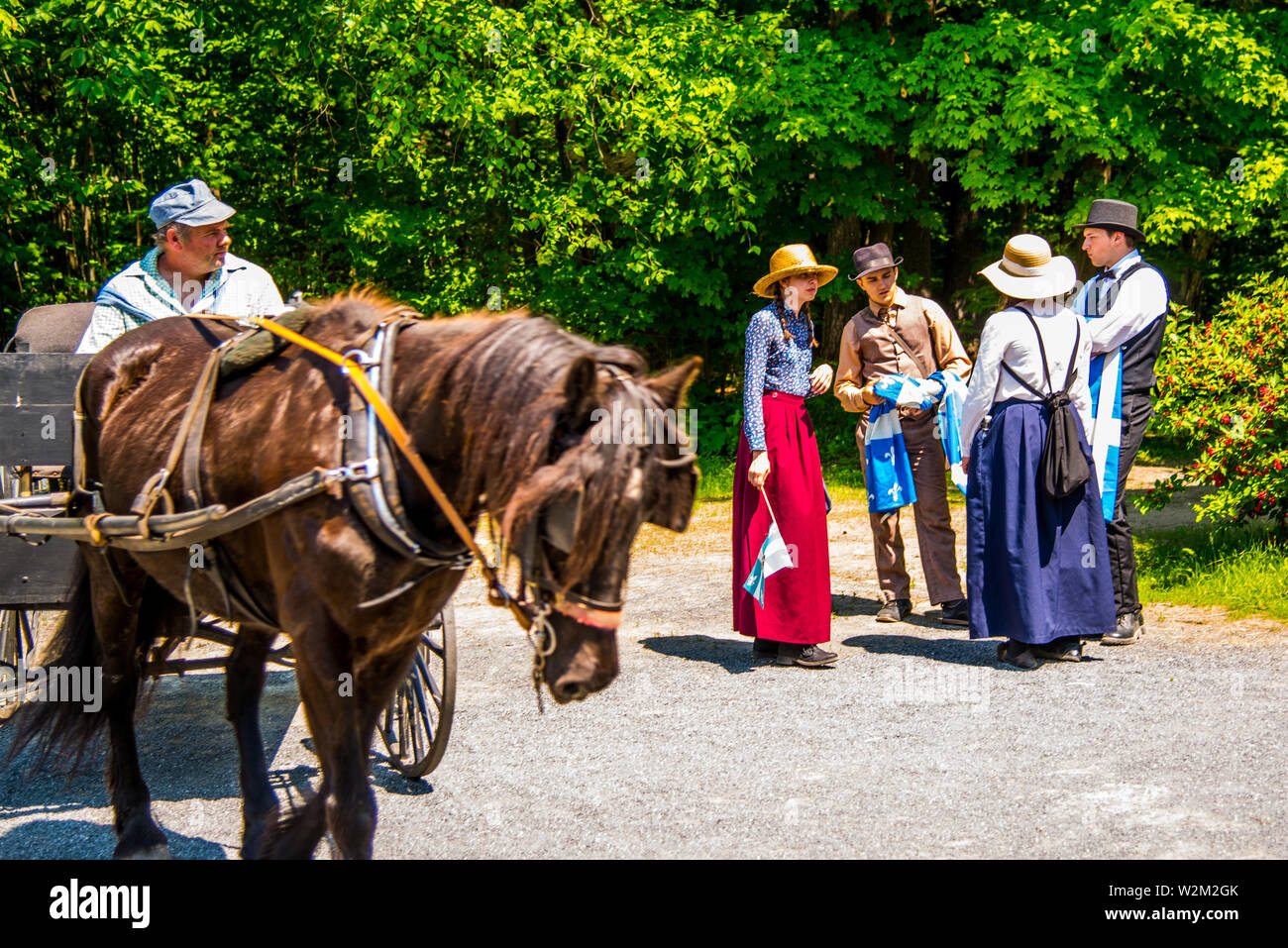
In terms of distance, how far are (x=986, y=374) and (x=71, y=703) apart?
4728 millimetres

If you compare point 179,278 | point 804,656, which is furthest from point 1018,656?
point 179,278

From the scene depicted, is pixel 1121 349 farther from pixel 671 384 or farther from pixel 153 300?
pixel 153 300

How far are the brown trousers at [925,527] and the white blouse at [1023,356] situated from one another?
974mm

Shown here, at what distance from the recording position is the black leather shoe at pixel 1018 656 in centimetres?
619

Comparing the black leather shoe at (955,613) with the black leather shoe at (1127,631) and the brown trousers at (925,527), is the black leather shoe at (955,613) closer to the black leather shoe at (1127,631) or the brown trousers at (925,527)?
the brown trousers at (925,527)

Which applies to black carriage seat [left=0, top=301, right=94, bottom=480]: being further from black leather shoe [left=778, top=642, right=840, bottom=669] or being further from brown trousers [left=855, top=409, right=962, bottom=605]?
brown trousers [left=855, top=409, right=962, bottom=605]

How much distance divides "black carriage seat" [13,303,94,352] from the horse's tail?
135cm

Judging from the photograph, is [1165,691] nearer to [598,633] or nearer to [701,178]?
[598,633]

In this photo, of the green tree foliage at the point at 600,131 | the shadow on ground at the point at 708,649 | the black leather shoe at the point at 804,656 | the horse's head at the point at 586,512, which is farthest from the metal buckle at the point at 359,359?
the green tree foliage at the point at 600,131

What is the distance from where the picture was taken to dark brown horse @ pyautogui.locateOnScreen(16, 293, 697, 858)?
2605mm

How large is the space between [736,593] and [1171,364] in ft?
12.5

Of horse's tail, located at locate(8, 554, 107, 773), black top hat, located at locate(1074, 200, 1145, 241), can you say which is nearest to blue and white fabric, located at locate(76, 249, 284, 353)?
horse's tail, located at locate(8, 554, 107, 773)

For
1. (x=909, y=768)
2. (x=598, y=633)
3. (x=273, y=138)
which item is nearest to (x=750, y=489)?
(x=909, y=768)
